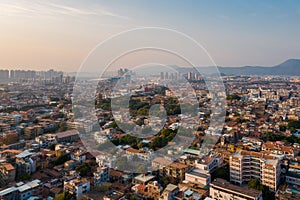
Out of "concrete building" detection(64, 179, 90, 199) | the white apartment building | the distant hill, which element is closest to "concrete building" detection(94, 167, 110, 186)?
"concrete building" detection(64, 179, 90, 199)

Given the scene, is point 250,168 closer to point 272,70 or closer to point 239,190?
point 239,190

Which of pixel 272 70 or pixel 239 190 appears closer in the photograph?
pixel 239 190

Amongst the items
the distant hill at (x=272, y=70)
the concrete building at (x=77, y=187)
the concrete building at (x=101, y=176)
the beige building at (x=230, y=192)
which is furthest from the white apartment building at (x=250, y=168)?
the distant hill at (x=272, y=70)

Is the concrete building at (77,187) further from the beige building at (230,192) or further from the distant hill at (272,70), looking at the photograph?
the distant hill at (272,70)

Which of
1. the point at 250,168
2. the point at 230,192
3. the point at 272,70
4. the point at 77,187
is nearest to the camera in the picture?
the point at 230,192

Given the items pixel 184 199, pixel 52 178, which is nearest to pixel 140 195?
pixel 184 199

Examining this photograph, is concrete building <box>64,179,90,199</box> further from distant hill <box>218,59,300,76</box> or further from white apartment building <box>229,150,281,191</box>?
distant hill <box>218,59,300,76</box>

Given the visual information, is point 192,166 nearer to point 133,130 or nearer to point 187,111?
point 133,130

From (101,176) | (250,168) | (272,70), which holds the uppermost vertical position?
(272,70)

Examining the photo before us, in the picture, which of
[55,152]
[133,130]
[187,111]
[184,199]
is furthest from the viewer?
[187,111]

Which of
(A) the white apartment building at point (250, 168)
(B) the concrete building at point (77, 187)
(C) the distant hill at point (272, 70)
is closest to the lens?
(B) the concrete building at point (77, 187)

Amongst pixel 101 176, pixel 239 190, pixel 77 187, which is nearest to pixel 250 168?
pixel 239 190
